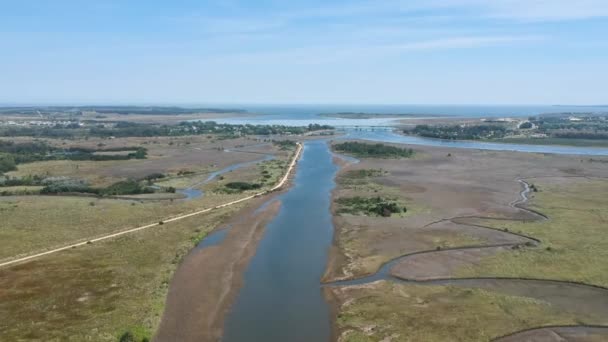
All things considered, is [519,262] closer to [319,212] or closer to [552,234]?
[552,234]

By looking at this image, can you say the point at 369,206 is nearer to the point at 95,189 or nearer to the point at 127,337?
the point at 127,337

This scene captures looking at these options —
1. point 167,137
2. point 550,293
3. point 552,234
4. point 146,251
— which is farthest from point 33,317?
point 167,137

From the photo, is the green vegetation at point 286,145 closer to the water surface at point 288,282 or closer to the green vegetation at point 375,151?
the green vegetation at point 375,151

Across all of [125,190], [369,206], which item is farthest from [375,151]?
[125,190]

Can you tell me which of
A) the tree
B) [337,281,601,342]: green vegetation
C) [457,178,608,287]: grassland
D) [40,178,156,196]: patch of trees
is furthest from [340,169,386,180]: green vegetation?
the tree

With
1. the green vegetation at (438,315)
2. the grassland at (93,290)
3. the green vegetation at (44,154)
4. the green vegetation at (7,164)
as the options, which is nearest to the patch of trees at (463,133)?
the green vegetation at (44,154)
